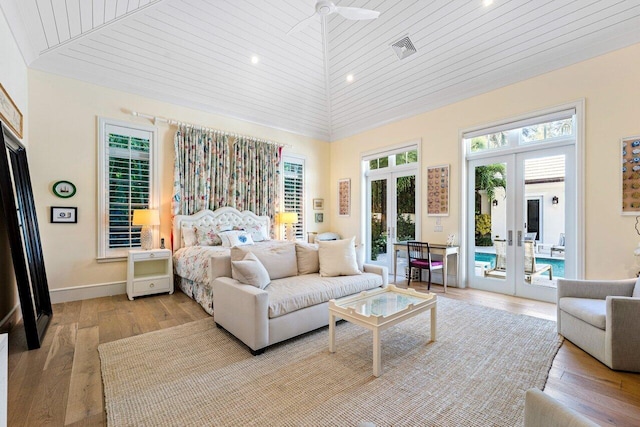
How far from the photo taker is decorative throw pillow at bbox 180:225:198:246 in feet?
15.9

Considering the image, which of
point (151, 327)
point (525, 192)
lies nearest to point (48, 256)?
point (151, 327)

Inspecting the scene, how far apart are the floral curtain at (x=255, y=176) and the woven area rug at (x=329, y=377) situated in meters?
3.09

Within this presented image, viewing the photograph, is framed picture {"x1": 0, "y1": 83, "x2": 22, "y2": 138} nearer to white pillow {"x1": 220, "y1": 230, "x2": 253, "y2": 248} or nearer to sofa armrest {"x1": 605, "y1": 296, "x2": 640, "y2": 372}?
white pillow {"x1": 220, "y1": 230, "x2": 253, "y2": 248}

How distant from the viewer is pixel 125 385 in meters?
2.11

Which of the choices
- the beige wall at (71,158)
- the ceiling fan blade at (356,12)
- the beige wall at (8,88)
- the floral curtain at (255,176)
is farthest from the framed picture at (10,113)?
the ceiling fan blade at (356,12)

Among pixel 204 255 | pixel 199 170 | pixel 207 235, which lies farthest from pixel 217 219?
pixel 204 255

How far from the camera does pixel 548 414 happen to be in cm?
93

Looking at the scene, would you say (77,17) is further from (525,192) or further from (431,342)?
(525,192)

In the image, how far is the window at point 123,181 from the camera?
4395mm

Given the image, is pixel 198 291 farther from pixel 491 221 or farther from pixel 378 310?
pixel 491 221

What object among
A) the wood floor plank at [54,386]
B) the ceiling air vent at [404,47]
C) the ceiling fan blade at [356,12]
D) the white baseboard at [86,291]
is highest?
the ceiling air vent at [404,47]

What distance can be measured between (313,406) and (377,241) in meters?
4.95

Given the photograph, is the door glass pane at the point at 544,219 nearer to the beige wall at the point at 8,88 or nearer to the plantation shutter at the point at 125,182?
the plantation shutter at the point at 125,182

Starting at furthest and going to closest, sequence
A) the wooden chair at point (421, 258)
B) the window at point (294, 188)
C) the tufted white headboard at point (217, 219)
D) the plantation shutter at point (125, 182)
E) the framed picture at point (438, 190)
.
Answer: the window at point (294, 188), the framed picture at point (438, 190), the tufted white headboard at point (217, 219), the wooden chair at point (421, 258), the plantation shutter at point (125, 182)
